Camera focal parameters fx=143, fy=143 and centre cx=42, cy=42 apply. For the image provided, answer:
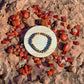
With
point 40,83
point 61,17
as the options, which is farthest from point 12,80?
point 61,17

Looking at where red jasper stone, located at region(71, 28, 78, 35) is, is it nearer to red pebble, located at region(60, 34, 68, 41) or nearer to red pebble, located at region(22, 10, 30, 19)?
red pebble, located at region(60, 34, 68, 41)

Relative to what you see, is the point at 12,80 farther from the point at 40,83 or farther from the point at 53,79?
the point at 53,79

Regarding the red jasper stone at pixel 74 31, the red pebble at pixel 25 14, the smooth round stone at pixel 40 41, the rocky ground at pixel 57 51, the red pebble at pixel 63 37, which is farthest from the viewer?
the red pebble at pixel 25 14

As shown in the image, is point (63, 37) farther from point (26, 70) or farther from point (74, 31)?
point (26, 70)

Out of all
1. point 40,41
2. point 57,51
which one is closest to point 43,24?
point 40,41

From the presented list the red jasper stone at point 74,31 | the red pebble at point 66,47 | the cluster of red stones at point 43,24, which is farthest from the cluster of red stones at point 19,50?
the red jasper stone at point 74,31

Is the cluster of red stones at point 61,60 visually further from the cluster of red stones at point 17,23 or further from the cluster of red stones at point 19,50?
the cluster of red stones at point 17,23

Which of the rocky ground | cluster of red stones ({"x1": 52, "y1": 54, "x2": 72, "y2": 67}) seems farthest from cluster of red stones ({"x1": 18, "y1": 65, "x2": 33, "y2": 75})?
cluster of red stones ({"x1": 52, "y1": 54, "x2": 72, "y2": 67})
